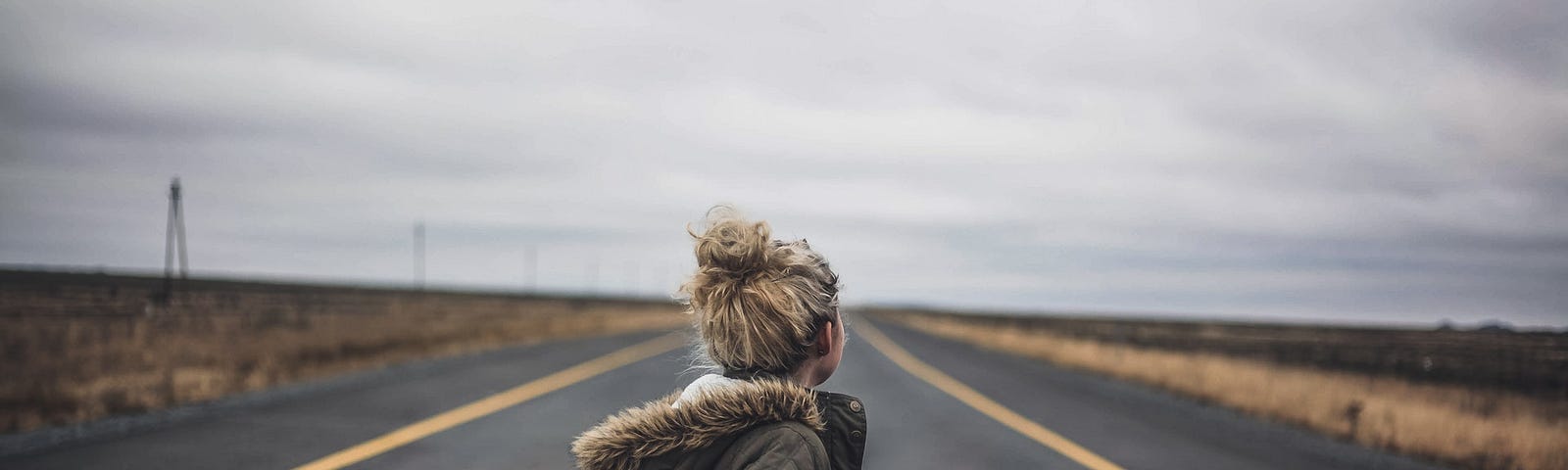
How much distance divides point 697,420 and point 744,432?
3.8 inches

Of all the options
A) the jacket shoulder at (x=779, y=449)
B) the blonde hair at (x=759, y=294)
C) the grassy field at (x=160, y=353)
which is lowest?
the grassy field at (x=160, y=353)

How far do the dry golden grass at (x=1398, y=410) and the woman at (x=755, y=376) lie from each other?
8.23 metres

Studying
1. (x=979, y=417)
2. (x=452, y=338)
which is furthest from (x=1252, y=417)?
(x=452, y=338)

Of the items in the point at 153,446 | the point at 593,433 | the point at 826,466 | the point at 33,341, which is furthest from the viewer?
the point at 33,341

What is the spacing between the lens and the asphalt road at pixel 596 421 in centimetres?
710

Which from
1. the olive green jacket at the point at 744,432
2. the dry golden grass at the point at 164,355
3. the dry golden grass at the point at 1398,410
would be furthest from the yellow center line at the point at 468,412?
the dry golden grass at the point at 1398,410

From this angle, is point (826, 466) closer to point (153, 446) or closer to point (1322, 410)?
point (153, 446)

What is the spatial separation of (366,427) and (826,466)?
7834 mm

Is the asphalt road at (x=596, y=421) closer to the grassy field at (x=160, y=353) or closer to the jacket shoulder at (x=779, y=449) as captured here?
the grassy field at (x=160, y=353)

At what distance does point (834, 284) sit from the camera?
1.95 metres

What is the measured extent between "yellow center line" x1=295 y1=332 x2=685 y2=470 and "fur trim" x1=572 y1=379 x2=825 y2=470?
17.6 ft

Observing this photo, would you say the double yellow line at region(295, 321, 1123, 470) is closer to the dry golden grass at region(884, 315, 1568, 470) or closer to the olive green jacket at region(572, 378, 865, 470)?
the dry golden grass at region(884, 315, 1568, 470)

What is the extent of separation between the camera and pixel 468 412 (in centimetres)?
994

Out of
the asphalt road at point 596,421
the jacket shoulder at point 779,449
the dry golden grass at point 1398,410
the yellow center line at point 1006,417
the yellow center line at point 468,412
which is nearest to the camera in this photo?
the jacket shoulder at point 779,449
